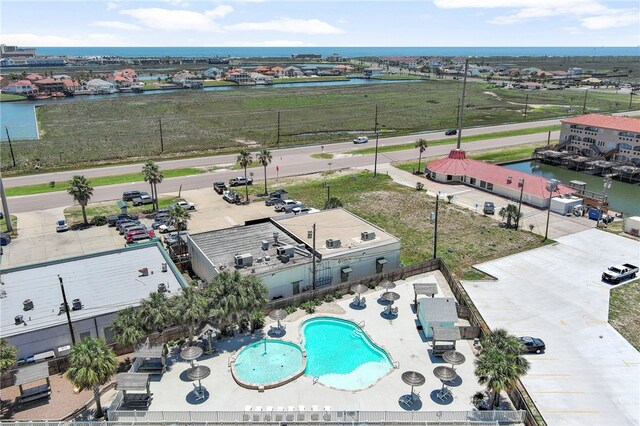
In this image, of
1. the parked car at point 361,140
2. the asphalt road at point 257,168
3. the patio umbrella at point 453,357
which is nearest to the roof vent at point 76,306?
the patio umbrella at point 453,357

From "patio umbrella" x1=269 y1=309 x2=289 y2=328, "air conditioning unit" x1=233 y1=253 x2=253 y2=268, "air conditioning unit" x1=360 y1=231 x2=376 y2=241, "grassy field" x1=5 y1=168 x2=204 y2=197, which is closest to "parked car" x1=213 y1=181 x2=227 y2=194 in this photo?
"grassy field" x1=5 y1=168 x2=204 y2=197

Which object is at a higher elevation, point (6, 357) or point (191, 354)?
point (6, 357)

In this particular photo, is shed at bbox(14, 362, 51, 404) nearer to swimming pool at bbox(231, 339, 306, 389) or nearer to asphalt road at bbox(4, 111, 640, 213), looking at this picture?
swimming pool at bbox(231, 339, 306, 389)

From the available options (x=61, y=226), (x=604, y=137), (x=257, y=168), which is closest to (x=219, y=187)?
(x=257, y=168)

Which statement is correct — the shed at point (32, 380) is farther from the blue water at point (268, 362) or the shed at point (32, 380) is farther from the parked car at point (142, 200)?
the parked car at point (142, 200)

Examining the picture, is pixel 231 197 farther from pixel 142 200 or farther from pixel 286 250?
pixel 286 250

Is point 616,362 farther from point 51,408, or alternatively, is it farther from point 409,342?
point 51,408
